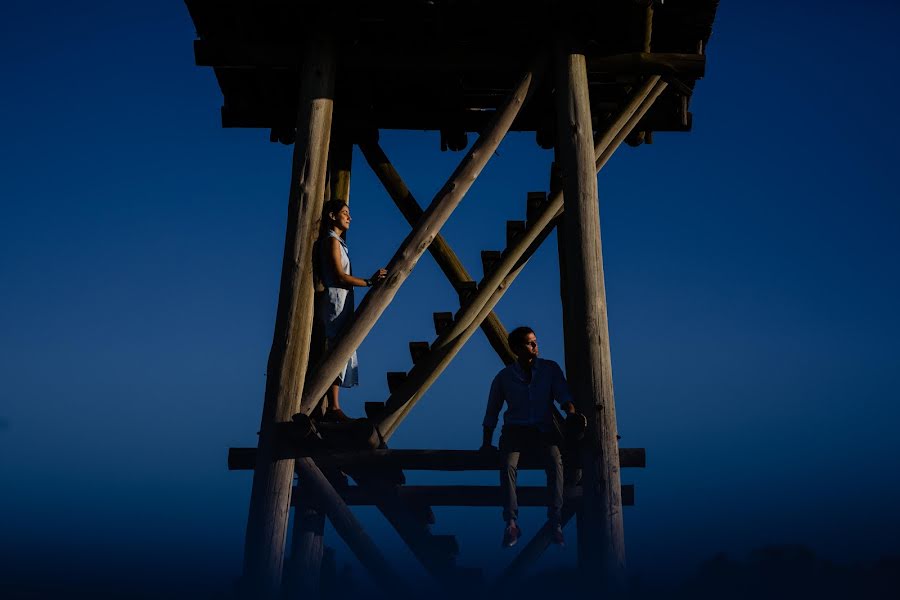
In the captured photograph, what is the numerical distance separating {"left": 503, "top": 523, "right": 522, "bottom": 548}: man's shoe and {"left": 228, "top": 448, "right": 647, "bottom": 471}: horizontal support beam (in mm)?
481

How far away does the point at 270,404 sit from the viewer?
7984mm

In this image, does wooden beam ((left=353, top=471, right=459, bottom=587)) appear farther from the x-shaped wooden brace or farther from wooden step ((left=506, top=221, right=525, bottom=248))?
wooden step ((left=506, top=221, right=525, bottom=248))

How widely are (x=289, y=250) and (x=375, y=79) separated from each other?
2135 millimetres

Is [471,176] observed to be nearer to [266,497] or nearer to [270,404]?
[270,404]

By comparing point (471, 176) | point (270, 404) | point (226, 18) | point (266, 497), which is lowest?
point (266, 497)

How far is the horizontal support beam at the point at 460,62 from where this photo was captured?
874 cm

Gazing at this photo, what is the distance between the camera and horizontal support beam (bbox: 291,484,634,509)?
928 cm

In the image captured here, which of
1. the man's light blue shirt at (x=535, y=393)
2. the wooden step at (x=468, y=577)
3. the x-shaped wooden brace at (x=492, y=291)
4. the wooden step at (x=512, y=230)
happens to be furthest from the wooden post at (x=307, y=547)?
the wooden step at (x=512, y=230)

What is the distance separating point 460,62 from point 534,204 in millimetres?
1314

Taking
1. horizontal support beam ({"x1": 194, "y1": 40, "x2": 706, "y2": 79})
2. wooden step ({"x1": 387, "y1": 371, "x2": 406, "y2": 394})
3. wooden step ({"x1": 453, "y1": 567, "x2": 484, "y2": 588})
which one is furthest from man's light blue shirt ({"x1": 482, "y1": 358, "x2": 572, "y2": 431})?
horizontal support beam ({"x1": 194, "y1": 40, "x2": 706, "y2": 79})

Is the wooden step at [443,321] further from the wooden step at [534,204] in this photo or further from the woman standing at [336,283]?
the wooden step at [534,204]

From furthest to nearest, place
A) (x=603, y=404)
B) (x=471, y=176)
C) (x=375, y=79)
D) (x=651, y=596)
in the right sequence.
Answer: (x=375, y=79), (x=471, y=176), (x=603, y=404), (x=651, y=596)

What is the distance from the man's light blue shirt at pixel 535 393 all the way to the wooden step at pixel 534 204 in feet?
4.73

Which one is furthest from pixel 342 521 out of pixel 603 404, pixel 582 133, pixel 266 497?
pixel 582 133
